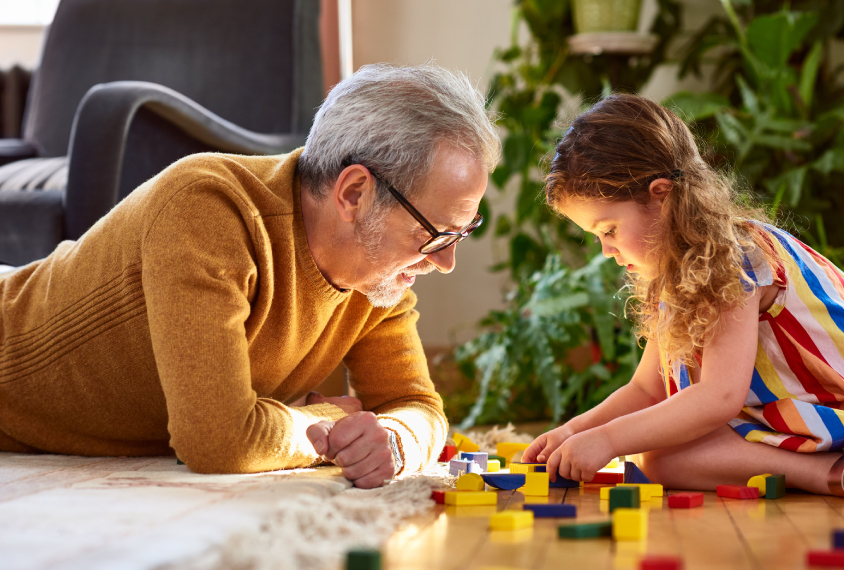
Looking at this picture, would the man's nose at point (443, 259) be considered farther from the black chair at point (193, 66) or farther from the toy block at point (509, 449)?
the black chair at point (193, 66)

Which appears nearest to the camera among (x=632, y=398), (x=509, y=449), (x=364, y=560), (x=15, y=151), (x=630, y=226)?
(x=364, y=560)

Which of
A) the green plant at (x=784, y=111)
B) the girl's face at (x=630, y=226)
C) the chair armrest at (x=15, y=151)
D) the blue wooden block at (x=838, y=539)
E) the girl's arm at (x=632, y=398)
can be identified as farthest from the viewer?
the green plant at (x=784, y=111)

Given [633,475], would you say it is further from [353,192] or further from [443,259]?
[353,192]

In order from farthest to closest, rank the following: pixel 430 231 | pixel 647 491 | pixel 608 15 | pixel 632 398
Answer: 1. pixel 608 15
2. pixel 632 398
3. pixel 430 231
4. pixel 647 491

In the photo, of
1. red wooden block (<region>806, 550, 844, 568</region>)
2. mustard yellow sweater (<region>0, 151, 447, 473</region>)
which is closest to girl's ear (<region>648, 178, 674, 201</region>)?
mustard yellow sweater (<region>0, 151, 447, 473</region>)

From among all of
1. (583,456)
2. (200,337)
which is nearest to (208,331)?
(200,337)

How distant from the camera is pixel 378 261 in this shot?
50.3 inches

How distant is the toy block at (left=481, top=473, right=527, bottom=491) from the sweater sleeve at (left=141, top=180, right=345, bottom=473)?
0.30 meters

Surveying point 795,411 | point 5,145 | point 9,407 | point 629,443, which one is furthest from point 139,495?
point 5,145

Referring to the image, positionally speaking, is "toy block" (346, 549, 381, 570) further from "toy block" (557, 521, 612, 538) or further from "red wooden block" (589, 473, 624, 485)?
"red wooden block" (589, 473, 624, 485)

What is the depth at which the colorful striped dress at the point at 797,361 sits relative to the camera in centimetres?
121

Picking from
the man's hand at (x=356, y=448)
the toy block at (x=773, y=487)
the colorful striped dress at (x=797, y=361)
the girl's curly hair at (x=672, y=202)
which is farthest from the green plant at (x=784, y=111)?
the man's hand at (x=356, y=448)

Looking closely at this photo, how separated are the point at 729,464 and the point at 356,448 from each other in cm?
59

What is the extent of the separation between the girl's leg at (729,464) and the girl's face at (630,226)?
292 millimetres
